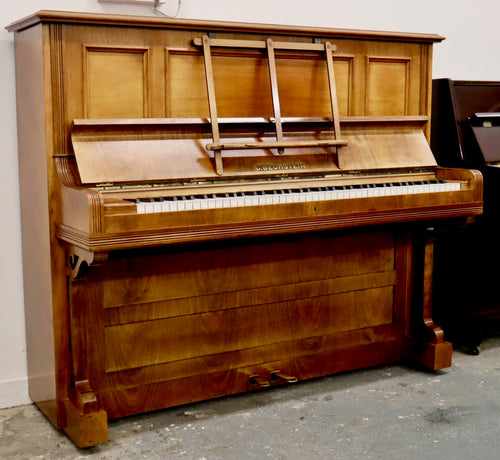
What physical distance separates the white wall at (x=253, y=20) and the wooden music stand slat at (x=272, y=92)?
55 centimetres

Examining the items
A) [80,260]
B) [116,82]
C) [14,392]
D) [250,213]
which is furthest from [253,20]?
[14,392]

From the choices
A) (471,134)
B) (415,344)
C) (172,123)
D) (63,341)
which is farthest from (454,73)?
(63,341)

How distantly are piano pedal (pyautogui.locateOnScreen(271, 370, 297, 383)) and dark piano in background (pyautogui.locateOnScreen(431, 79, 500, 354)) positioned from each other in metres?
1.07

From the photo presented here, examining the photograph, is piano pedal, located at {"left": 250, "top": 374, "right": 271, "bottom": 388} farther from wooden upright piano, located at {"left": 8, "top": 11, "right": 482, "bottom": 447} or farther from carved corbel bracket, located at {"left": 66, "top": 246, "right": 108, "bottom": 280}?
carved corbel bracket, located at {"left": 66, "top": 246, "right": 108, "bottom": 280}

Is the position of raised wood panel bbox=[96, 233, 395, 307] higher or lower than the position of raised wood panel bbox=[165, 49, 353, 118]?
lower

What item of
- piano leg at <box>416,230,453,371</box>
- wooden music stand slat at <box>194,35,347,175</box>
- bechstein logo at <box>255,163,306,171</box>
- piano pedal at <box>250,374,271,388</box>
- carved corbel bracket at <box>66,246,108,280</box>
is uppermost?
wooden music stand slat at <box>194,35,347,175</box>

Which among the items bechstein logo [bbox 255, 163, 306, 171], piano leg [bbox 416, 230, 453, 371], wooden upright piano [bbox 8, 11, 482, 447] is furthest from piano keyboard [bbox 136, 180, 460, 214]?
piano leg [bbox 416, 230, 453, 371]

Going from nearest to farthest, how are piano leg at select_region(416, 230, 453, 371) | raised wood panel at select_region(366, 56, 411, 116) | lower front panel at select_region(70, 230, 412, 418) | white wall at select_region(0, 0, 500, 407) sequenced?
1. lower front panel at select_region(70, 230, 412, 418)
2. white wall at select_region(0, 0, 500, 407)
3. raised wood panel at select_region(366, 56, 411, 116)
4. piano leg at select_region(416, 230, 453, 371)

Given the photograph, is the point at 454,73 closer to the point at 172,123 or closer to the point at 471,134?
the point at 471,134

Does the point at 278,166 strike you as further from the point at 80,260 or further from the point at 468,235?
the point at 468,235

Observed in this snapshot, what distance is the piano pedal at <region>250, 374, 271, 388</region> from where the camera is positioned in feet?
10.9

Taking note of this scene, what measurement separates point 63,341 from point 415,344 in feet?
5.83

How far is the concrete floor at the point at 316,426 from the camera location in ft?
9.28

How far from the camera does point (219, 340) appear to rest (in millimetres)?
3281
